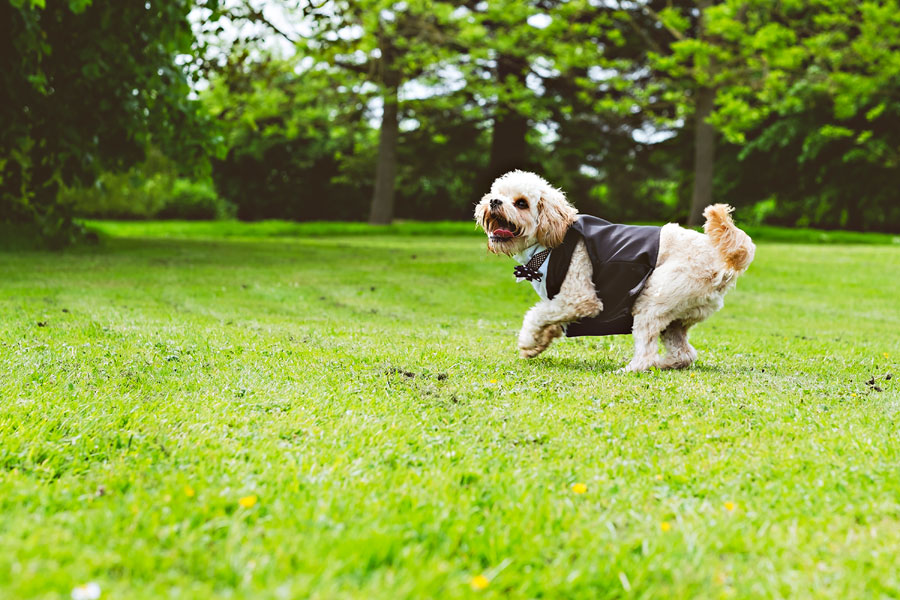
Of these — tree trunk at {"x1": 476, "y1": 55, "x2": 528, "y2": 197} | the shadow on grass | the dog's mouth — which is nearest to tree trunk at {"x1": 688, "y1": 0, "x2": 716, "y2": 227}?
tree trunk at {"x1": 476, "y1": 55, "x2": 528, "y2": 197}

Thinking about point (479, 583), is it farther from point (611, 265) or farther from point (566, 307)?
point (611, 265)

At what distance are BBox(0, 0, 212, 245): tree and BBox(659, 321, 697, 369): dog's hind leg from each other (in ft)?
30.2

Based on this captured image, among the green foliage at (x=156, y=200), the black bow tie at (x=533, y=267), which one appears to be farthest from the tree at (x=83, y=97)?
the black bow tie at (x=533, y=267)

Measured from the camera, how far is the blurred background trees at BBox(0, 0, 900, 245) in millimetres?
13156

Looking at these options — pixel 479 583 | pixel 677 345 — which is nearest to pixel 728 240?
pixel 677 345

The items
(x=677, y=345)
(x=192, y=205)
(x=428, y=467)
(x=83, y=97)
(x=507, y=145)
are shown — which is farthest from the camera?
(x=192, y=205)

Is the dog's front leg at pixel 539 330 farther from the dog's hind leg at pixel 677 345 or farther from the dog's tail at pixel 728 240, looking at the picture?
the dog's tail at pixel 728 240

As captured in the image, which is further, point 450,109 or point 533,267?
point 450,109

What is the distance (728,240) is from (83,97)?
1159cm

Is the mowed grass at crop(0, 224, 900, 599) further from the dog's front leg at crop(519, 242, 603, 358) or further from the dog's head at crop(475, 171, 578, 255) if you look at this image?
the dog's head at crop(475, 171, 578, 255)

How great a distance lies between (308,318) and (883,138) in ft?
89.4

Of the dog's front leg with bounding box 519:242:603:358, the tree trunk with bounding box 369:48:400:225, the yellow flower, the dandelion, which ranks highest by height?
the tree trunk with bounding box 369:48:400:225

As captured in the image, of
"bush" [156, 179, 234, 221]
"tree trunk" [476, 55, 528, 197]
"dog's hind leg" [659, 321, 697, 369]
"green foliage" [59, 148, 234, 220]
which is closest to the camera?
"dog's hind leg" [659, 321, 697, 369]

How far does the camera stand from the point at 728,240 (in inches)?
216
